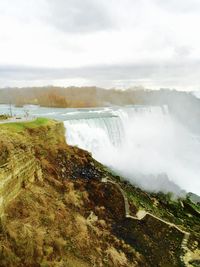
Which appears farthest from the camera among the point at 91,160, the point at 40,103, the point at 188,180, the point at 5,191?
the point at 40,103

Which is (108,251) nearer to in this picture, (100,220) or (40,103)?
(100,220)

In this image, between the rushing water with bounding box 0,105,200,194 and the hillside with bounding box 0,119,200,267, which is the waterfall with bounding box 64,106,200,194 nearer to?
the rushing water with bounding box 0,105,200,194

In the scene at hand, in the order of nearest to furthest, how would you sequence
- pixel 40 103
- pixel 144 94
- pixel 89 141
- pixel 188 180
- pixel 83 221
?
1. pixel 83 221
2. pixel 89 141
3. pixel 188 180
4. pixel 40 103
5. pixel 144 94

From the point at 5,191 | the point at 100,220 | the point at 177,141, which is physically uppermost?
the point at 5,191

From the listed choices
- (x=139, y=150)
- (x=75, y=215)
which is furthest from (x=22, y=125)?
(x=139, y=150)

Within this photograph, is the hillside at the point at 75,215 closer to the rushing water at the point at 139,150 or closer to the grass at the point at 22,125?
the grass at the point at 22,125

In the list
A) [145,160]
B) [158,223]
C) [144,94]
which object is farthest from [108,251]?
[144,94]

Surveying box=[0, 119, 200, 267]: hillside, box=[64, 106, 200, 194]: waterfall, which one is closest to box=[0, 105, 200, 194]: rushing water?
box=[64, 106, 200, 194]: waterfall

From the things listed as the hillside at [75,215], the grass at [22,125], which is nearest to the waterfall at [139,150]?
the hillside at [75,215]
